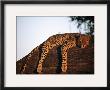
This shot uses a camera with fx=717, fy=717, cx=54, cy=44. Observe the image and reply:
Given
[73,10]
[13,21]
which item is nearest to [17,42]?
[13,21]

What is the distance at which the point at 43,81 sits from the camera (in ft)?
8.09

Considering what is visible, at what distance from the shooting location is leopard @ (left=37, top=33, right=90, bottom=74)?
2.47m

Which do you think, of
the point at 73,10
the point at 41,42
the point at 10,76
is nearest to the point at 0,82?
the point at 10,76

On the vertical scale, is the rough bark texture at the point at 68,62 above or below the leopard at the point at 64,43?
below

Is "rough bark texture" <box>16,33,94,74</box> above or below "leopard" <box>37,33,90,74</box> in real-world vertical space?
below

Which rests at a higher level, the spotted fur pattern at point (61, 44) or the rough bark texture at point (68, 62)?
the spotted fur pattern at point (61, 44)

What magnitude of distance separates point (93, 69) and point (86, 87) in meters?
0.07

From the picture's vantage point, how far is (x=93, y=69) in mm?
2469

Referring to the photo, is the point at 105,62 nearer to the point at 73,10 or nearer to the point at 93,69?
the point at 93,69

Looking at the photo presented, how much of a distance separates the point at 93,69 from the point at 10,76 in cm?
29

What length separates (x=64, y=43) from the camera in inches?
97.5

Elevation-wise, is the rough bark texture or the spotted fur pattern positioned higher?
the spotted fur pattern

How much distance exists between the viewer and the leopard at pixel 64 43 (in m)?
2.47

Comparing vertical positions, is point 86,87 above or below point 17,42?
below
